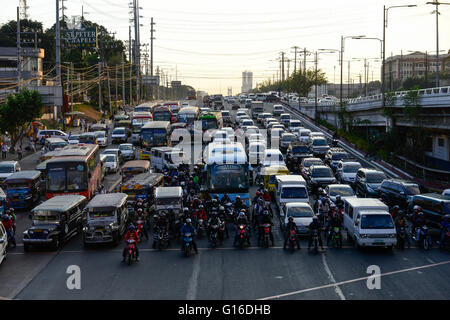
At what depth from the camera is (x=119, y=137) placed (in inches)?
2445

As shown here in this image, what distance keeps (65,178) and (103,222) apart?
25.4ft

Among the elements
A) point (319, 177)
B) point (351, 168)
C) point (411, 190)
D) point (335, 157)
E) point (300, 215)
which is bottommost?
point (300, 215)

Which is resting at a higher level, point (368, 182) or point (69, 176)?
point (69, 176)

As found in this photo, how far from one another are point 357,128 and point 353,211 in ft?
172

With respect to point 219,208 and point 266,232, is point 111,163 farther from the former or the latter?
point 266,232

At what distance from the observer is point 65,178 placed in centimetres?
3092

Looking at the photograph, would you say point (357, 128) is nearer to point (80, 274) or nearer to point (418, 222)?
point (418, 222)

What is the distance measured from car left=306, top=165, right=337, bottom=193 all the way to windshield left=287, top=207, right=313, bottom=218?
10092mm

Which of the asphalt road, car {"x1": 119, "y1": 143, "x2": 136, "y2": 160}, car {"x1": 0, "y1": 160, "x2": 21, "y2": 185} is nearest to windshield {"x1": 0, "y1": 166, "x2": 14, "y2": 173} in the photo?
car {"x1": 0, "y1": 160, "x2": 21, "y2": 185}

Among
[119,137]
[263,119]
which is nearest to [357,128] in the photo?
[263,119]

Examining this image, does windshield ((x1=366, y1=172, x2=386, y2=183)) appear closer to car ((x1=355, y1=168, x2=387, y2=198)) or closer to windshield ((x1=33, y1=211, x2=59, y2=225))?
car ((x1=355, y1=168, x2=387, y2=198))

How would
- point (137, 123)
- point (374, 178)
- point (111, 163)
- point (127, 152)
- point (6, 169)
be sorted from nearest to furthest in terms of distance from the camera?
point (374, 178), point (6, 169), point (111, 163), point (127, 152), point (137, 123)

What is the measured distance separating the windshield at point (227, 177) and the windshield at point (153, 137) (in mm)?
25138

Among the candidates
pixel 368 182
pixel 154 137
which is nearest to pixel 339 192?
pixel 368 182
